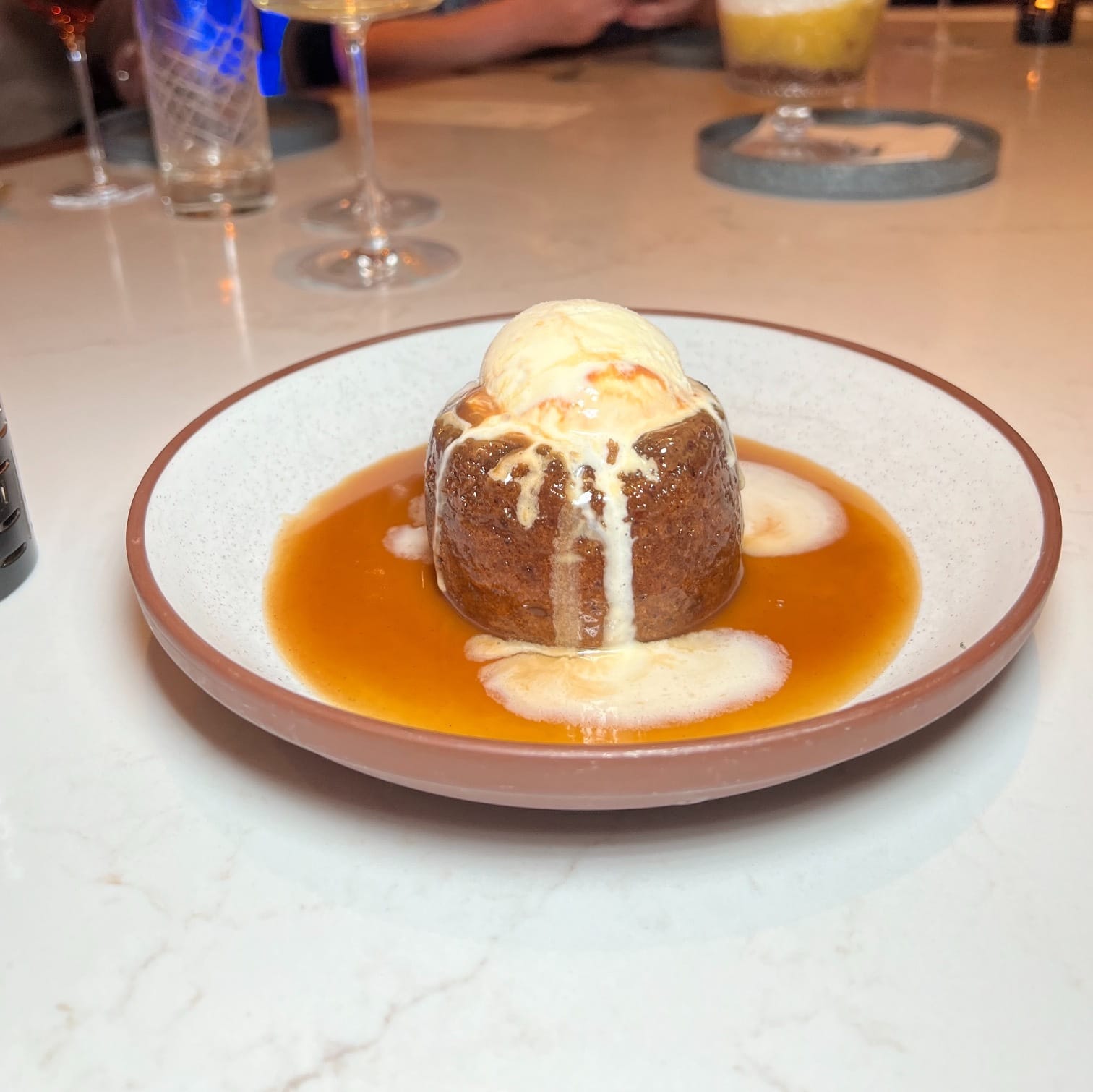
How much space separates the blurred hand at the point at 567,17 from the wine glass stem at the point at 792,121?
3.63ft

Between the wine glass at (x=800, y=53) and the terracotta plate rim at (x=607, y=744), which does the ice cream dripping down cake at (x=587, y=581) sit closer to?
the terracotta plate rim at (x=607, y=744)

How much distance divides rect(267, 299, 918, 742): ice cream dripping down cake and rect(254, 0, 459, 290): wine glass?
823 mm

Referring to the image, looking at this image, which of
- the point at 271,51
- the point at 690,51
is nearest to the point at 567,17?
the point at 690,51

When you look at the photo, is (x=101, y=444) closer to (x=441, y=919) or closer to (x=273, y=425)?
(x=273, y=425)

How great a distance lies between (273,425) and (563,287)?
2.29ft

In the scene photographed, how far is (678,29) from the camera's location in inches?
136

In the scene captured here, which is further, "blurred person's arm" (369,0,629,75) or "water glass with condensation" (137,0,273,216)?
"blurred person's arm" (369,0,629,75)

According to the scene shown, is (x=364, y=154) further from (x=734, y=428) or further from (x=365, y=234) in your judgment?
(x=734, y=428)

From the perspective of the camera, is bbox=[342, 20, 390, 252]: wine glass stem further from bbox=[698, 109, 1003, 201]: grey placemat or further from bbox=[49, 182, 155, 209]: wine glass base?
bbox=[698, 109, 1003, 201]: grey placemat

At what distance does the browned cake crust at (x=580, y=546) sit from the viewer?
0.86 meters

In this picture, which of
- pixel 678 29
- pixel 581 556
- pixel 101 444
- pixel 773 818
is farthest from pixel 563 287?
pixel 678 29

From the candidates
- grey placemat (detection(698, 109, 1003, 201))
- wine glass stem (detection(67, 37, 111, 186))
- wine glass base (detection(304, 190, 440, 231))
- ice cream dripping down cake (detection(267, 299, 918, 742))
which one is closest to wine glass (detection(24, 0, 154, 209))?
wine glass stem (detection(67, 37, 111, 186))

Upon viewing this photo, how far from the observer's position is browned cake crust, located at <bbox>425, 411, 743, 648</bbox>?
86 cm

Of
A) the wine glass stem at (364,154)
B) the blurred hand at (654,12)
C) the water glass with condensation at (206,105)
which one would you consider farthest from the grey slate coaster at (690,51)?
the wine glass stem at (364,154)
